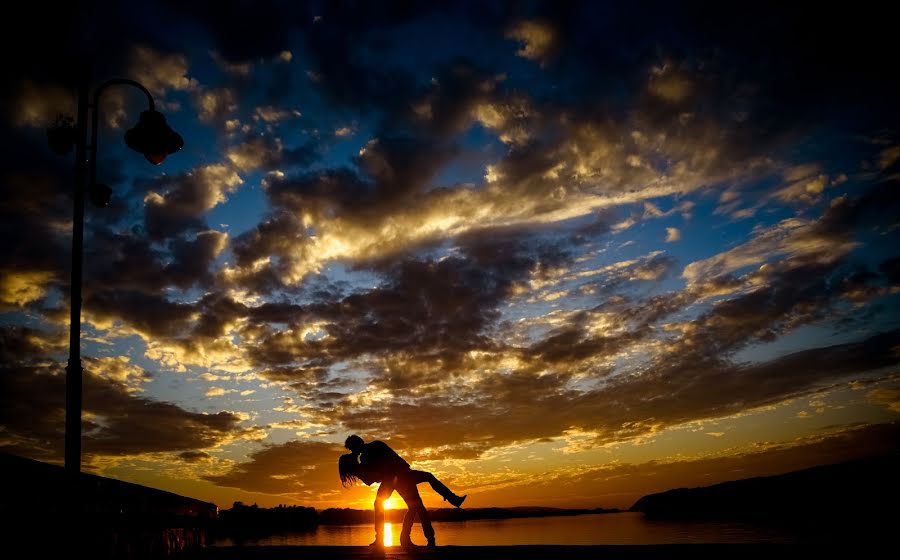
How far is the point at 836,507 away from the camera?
12238 centimetres

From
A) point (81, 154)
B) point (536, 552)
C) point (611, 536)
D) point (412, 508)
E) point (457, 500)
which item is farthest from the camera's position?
point (611, 536)

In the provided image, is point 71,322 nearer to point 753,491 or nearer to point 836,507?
point 836,507

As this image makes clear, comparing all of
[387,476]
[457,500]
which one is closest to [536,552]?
[457,500]

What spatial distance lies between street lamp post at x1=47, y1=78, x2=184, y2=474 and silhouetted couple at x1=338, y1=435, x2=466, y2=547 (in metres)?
4.89

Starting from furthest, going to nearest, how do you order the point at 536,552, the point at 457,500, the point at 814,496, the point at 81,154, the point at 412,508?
the point at 814,496 < the point at 412,508 < the point at 457,500 < the point at 81,154 < the point at 536,552

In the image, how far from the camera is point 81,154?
722 centimetres

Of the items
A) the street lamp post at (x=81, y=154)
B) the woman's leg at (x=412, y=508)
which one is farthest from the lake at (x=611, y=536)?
the street lamp post at (x=81, y=154)

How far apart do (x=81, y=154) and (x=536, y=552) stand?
340 inches

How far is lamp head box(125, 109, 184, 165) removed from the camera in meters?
7.50

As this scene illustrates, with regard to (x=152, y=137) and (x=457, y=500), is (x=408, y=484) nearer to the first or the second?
(x=457, y=500)

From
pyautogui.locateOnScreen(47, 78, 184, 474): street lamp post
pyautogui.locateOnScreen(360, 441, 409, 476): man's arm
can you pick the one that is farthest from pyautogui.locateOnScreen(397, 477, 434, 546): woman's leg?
pyautogui.locateOnScreen(47, 78, 184, 474): street lamp post

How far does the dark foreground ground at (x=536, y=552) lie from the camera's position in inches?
187

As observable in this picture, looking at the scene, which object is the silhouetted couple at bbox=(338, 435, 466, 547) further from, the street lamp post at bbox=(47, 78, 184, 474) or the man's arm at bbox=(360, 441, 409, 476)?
the street lamp post at bbox=(47, 78, 184, 474)

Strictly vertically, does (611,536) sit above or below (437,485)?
below
